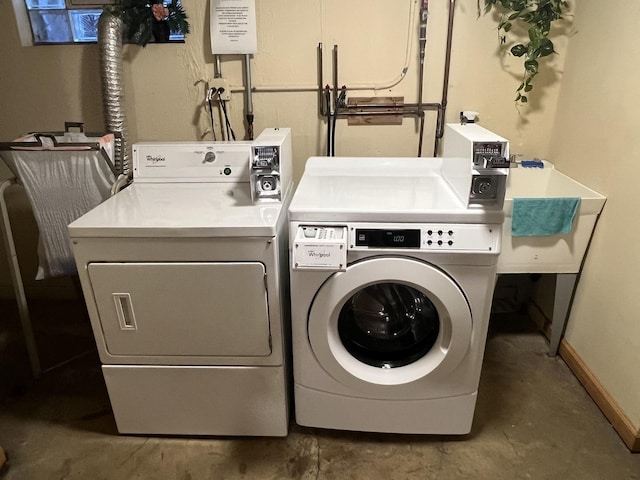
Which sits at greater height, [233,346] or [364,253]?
[364,253]

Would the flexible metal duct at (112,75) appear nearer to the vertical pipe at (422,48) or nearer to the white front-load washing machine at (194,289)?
the white front-load washing machine at (194,289)

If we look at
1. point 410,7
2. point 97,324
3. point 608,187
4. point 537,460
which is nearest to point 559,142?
point 608,187

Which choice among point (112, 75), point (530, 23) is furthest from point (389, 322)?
point (112, 75)

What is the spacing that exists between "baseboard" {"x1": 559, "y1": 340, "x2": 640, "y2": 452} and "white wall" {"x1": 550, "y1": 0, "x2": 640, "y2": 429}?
0.08ft

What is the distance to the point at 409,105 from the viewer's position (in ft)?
7.04

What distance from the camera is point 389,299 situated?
1.63 meters

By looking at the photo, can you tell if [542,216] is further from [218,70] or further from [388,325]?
[218,70]

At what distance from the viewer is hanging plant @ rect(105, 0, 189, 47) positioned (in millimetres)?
1994

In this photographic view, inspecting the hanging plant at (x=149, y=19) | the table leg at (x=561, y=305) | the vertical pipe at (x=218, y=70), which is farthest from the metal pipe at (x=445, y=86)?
the hanging plant at (x=149, y=19)

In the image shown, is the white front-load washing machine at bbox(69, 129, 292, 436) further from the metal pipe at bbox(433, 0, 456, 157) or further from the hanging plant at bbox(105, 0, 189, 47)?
the metal pipe at bbox(433, 0, 456, 157)

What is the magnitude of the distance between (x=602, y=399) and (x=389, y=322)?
0.92 m

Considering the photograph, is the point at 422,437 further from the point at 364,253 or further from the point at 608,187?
the point at 608,187

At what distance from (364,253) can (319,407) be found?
0.64 m

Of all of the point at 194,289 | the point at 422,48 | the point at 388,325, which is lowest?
the point at 388,325
